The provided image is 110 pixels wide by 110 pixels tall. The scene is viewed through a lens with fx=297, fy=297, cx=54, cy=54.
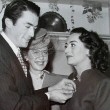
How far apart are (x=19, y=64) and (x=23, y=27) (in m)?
0.17

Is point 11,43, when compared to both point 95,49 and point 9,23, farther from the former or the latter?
point 95,49

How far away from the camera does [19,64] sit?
135 cm

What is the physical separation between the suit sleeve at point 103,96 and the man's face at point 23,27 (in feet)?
1.42

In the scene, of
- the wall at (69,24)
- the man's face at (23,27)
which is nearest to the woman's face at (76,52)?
the man's face at (23,27)

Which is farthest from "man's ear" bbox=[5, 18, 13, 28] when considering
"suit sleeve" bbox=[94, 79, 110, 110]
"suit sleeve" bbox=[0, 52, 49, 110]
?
"suit sleeve" bbox=[94, 79, 110, 110]

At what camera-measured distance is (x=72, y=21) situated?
96.6 inches

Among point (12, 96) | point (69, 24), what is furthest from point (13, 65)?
point (69, 24)

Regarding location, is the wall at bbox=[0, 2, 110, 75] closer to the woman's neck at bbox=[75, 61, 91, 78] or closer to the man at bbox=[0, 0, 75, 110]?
the woman's neck at bbox=[75, 61, 91, 78]

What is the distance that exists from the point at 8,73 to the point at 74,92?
40 centimetres

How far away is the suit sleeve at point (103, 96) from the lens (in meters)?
1.43

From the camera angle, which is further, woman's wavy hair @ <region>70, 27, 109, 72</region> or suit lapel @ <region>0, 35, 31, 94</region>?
woman's wavy hair @ <region>70, 27, 109, 72</region>

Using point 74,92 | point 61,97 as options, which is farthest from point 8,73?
point 74,92

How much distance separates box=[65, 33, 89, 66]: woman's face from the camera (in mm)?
1591

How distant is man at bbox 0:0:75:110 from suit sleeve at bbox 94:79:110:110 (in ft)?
0.44
